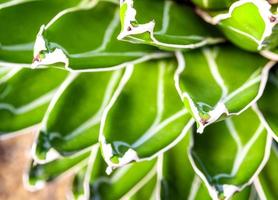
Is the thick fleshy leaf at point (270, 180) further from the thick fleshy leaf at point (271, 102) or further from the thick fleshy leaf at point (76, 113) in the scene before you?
the thick fleshy leaf at point (76, 113)

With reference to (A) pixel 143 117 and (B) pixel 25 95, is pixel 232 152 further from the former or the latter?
(B) pixel 25 95

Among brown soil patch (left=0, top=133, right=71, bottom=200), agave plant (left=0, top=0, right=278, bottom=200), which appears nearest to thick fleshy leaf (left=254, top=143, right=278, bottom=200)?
agave plant (left=0, top=0, right=278, bottom=200)

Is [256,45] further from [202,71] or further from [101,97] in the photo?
[101,97]

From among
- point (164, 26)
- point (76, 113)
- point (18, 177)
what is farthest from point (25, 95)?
point (18, 177)

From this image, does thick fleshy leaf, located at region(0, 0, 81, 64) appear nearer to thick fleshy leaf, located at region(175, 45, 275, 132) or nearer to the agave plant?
the agave plant

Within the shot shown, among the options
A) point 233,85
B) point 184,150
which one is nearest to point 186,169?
point 184,150

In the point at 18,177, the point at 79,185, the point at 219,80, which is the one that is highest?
the point at 219,80
